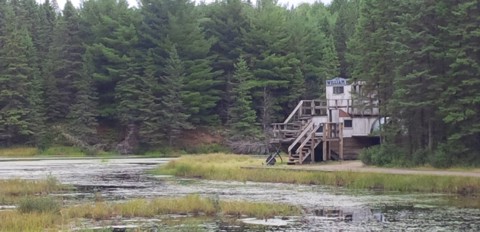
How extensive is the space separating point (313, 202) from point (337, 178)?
728cm

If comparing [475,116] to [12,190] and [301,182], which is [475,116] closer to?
[301,182]

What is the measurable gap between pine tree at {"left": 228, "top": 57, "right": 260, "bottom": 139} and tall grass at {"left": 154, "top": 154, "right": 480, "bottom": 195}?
86.2 feet

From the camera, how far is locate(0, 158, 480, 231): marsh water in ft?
74.6

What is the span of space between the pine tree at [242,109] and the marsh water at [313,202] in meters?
30.9

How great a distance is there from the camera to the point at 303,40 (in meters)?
81.5

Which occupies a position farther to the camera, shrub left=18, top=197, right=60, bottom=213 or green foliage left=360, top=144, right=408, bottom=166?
green foliage left=360, top=144, right=408, bottom=166

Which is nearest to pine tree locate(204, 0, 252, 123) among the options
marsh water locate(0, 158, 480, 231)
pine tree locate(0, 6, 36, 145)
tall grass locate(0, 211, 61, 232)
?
pine tree locate(0, 6, 36, 145)

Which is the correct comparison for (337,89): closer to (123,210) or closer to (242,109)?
(242,109)

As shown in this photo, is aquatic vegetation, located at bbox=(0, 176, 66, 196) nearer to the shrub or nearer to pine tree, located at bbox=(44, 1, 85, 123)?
the shrub

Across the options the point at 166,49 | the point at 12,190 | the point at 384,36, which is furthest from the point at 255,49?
the point at 12,190

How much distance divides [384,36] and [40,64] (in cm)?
4704

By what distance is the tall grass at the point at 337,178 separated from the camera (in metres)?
31.5

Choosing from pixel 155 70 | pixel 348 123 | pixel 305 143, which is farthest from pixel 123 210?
pixel 155 70

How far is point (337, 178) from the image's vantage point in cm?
3569
